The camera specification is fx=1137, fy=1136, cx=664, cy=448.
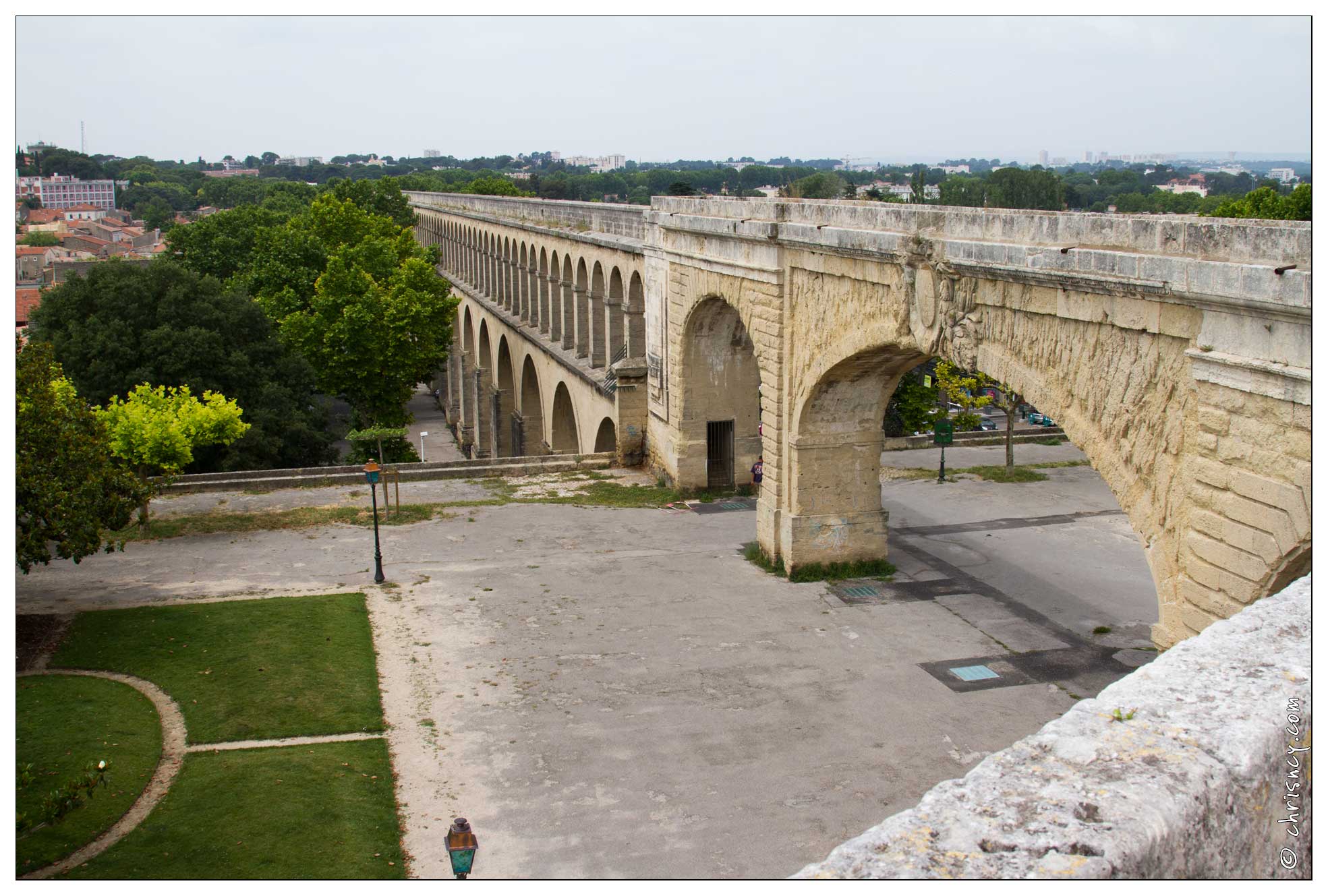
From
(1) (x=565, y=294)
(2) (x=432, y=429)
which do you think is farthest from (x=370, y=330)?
(2) (x=432, y=429)

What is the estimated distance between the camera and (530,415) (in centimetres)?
4028

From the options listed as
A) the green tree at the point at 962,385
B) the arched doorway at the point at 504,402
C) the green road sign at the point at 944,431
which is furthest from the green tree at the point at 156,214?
the green road sign at the point at 944,431

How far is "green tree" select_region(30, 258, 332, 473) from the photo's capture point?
2912 centimetres

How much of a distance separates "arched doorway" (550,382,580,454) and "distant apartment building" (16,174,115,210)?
146 meters

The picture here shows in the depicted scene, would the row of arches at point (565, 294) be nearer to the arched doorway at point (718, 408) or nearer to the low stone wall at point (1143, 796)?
the arched doorway at point (718, 408)

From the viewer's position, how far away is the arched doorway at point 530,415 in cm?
3966

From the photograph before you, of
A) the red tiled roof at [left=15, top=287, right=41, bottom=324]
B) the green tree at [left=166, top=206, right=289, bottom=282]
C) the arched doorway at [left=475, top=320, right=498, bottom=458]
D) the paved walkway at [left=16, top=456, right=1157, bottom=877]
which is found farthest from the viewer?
the red tiled roof at [left=15, top=287, right=41, bottom=324]

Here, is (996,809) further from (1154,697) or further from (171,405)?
(171,405)

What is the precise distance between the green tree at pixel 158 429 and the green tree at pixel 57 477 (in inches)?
198

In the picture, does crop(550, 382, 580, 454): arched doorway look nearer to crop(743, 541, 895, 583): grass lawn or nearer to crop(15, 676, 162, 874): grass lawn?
crop(743, 541, 895, 583): grass lawn

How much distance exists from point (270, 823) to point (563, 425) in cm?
2504

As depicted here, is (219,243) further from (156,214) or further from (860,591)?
(156,214)

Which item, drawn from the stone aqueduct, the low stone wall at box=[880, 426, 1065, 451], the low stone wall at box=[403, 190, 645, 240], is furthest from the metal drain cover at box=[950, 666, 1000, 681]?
the low stone wall at box=[880, 426, 1065, 451]
